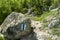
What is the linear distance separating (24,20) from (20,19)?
77 centimetres

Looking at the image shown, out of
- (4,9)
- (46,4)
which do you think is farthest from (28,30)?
(46,4)

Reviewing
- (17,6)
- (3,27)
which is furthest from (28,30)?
(17,6)

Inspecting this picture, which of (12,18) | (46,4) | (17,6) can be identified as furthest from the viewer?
(46,4)

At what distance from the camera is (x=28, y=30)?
86.4 feet

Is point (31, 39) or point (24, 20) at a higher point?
point (24, 20)

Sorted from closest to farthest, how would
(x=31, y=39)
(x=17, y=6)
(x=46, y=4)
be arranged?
(x=31, y=39) → (x=17, y=6) → (x=46, y=4)

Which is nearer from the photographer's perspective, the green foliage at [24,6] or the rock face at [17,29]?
the rock face at [17,29]

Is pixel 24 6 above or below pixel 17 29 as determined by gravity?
below

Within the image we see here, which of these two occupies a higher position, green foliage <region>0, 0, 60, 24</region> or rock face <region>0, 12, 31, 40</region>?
rock face <region>0, 12, 31, 40</region>

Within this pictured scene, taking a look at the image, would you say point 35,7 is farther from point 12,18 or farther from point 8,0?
point 12,18

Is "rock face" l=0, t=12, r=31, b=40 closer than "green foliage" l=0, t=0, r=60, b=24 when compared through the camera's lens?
Yes

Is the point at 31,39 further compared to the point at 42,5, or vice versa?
the point at 42,5

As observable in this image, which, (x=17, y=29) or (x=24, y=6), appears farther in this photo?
(x=24, y=6)

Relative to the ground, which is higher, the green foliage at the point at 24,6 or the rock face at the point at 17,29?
the rock face at the point at 17,29
